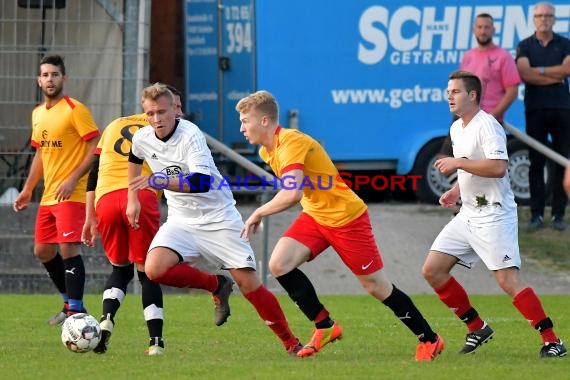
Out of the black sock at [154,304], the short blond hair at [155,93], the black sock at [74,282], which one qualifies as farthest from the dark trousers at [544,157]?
the short blond hair at [155,93]

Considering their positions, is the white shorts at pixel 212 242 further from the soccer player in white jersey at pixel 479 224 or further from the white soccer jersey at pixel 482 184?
the white soccer jersey at pixel 482 184

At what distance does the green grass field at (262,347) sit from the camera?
8148 millimetres

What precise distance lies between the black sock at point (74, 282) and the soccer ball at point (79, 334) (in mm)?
1934

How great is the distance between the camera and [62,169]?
11461 mm

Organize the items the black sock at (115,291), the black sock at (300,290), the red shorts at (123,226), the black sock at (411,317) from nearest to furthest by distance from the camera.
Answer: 1. the black sock at (411,317)
2. the black sock at (300,290)
3. the black sock at (115,291)
4. the red shorts at (123,226)

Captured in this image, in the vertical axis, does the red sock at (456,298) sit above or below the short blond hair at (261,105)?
below

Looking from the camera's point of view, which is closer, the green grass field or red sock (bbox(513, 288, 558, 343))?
the green grass field

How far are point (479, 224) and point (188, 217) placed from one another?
1931 millimetres

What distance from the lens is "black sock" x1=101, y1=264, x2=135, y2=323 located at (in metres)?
9.49

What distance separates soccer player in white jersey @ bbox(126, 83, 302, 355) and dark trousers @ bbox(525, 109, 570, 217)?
7.27 m

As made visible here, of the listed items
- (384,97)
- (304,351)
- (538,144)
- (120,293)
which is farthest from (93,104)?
(304,351)

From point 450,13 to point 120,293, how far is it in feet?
29.2

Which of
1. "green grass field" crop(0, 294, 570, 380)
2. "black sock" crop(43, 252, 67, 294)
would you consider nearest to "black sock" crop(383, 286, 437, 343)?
"green grass field" crop(0, 294, 570, 380)

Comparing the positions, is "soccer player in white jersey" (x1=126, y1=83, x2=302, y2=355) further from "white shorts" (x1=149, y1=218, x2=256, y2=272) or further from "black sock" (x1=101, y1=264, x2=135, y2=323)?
"black sock" (x1=101, y1=264, x2=135, y2=323)
